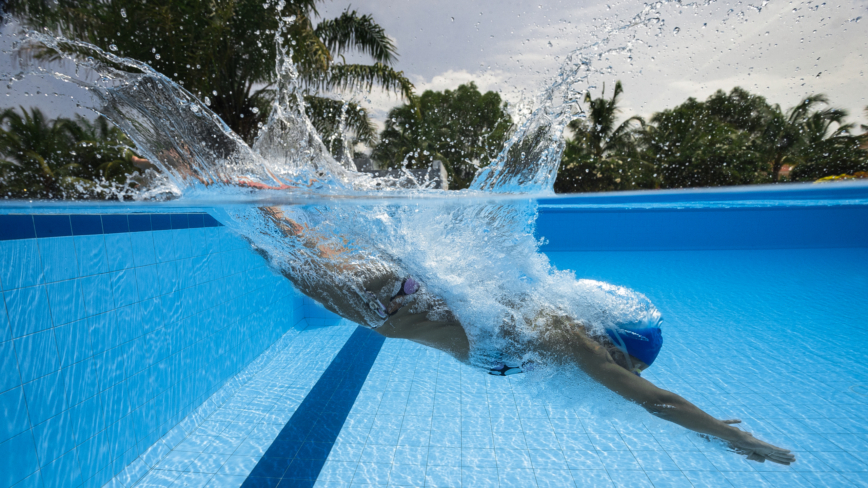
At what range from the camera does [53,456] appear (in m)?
2.83

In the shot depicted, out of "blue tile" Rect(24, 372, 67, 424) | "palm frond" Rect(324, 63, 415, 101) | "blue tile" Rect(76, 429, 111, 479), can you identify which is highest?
"palm frond" Rect(324, 63, 415, 101)

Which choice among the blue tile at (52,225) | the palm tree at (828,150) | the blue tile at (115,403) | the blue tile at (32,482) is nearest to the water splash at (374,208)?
the blue tile at (52,225)

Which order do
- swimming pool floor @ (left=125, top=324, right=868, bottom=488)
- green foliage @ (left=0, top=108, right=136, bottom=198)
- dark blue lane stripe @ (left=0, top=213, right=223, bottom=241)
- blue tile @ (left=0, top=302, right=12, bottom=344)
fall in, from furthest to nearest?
green foliage @ (left=0, top=108, right=136, bottom=198) → swimming pool floor @ (left=125, top=324, right=868, bottom=488) → dark blue lane stripe @ (left=0, top=213, right=223, bottom=241) → blue tile @ (left=0, top=302, right=12, bottom=344)

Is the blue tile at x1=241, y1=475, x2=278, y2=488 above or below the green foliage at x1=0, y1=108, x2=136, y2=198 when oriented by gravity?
below

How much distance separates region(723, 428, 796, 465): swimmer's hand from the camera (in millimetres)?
2527

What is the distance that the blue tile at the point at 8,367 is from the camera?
8.59 feet

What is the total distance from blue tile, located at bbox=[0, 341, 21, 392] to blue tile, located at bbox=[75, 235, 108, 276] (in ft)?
2.23

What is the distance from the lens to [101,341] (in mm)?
3285

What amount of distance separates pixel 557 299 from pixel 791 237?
12.4 meters

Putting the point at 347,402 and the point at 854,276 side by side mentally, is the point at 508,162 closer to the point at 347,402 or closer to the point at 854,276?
the point at 347,402

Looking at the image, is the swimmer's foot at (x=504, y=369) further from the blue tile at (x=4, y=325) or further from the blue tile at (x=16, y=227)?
the blue tile at (x=16, y=227)

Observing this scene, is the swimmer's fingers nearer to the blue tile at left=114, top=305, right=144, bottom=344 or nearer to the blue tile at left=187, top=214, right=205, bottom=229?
the blue tile at left=114, top=305, right=144, bottom=344

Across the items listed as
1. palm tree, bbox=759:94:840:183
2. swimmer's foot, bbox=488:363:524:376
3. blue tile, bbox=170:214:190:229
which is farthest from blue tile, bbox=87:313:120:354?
palm tree, bbox=759:94:840:183

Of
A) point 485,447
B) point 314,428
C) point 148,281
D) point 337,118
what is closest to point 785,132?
point 485,447
